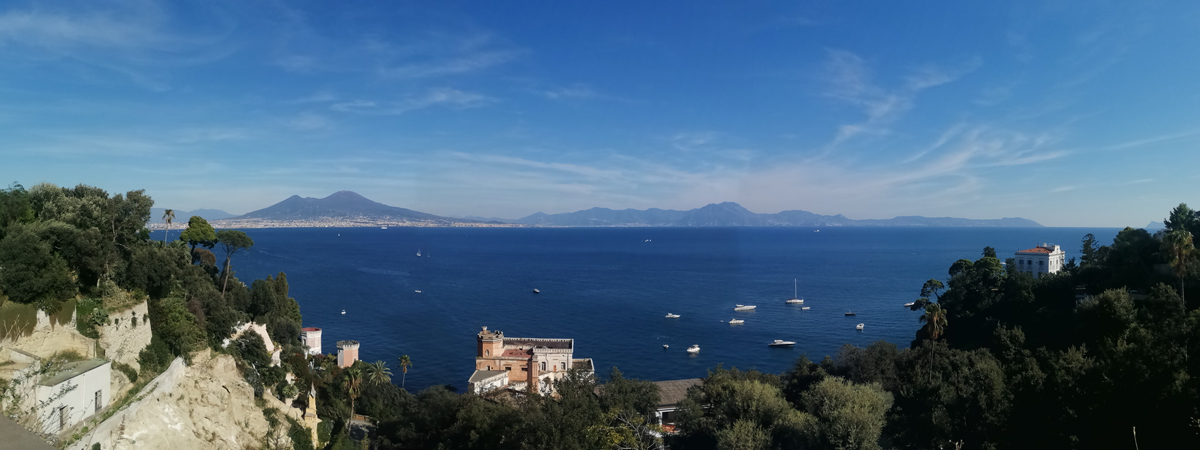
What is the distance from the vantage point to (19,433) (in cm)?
Result: 498

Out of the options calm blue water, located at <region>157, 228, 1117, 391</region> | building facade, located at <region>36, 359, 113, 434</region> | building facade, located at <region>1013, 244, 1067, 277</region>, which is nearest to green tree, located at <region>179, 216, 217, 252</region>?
calm blue water, located at <region>157, 228, 1117, 391</region>

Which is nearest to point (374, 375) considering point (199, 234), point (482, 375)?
point (482, 375)

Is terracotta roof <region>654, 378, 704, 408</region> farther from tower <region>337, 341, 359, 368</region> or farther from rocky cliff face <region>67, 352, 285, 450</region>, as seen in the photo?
tower <region>337, 341, 359, 368</region>

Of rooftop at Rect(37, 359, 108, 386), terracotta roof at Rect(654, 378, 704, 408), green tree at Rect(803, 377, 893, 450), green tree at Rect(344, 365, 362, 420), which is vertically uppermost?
rooftop at Rect(37, 359, 108, 386)

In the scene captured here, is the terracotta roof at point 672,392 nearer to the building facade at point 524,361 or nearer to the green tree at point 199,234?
the building facade at point 524,361

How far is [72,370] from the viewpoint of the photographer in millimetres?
15930

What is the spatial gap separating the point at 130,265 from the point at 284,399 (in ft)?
28.0

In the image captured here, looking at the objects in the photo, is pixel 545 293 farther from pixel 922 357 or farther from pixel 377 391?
pixel 922 357

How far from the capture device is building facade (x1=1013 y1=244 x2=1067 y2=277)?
64062mm

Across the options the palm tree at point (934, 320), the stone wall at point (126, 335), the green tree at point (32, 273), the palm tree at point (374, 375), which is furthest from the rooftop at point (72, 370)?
the palm tree at point (934, 320)

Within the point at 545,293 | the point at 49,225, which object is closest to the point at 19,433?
the point at 49,225

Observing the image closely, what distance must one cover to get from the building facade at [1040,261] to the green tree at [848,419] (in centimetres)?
5410

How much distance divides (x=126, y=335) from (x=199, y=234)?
2083cm

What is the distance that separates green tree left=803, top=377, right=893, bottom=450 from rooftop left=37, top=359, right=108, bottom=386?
2190 cm
